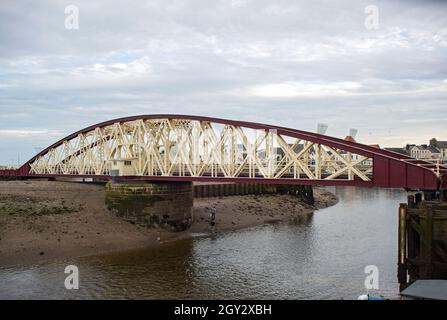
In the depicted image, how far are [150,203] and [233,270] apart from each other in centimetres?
1487

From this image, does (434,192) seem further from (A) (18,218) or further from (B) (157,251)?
(A) (18,218)

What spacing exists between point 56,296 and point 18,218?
1604cm

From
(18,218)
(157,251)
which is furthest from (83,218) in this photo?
(157,251)

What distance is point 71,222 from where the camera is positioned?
1539 inches

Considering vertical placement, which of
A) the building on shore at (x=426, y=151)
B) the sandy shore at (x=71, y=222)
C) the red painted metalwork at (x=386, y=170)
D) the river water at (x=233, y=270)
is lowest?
the river water at (x=233, y=270)

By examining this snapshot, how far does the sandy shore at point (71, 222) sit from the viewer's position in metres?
33.6

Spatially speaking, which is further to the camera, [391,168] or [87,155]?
[87,155]

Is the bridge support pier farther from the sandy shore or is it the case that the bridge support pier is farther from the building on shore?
the building on shore

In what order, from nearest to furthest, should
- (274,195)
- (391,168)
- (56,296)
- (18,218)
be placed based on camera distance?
(56,296) → (391,168) → (18,218) → (274,195)

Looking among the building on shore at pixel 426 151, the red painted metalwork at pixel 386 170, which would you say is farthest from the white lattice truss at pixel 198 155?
the building on shore at pixel 426 151

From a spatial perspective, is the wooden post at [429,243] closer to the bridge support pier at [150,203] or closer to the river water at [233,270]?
the river water at [233,270]

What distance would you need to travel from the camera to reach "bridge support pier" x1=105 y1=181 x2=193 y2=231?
1631 inches

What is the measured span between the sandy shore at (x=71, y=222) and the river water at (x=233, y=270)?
87.9 inches

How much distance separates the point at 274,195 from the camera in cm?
6669
